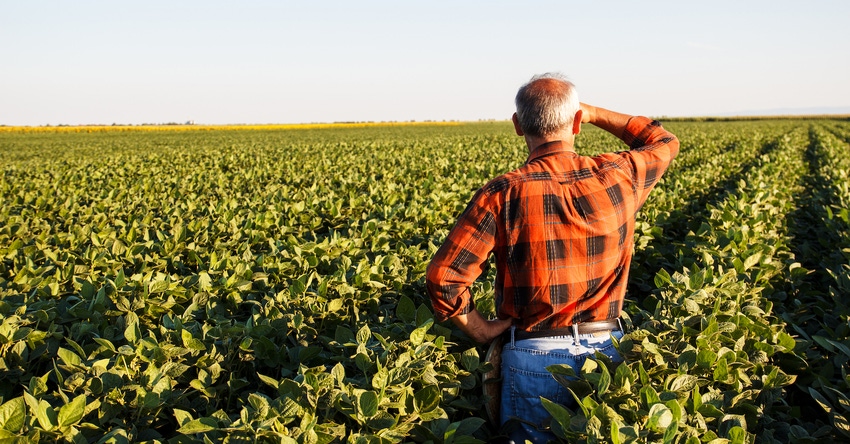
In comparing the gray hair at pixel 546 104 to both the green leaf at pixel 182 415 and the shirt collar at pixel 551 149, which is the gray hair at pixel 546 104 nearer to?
the shirt collar at pixel 551 149

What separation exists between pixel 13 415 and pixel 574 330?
2025 mm

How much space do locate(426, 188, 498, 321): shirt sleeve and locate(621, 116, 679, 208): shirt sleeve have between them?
71 cm

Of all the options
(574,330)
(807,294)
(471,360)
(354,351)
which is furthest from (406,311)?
(807,294)

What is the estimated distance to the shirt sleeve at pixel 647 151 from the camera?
2527mm

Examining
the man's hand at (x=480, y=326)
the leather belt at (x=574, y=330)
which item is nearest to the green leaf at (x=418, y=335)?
the man's hand at (x=480, y=326)

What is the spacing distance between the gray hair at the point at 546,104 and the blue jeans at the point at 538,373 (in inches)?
33.3

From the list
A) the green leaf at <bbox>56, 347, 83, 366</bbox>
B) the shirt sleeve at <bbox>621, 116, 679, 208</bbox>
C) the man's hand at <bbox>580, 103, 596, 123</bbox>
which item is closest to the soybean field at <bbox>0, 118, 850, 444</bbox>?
the green leaf at <bbox>56, 347, 83, 366</bbox>

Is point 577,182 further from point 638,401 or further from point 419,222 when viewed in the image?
point 419,222

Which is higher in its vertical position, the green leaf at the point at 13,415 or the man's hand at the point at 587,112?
the man's hand at the point at 587,112

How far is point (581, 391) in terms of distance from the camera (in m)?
2.28

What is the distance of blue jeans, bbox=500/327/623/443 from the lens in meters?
2.40

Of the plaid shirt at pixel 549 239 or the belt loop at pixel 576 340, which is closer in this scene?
the plaid shirt at pixel 549 239

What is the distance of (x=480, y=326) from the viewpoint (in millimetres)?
2514

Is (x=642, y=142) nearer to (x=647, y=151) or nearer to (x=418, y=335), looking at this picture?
(x=647, y=151)
